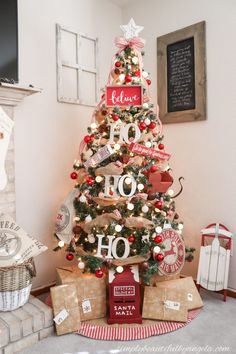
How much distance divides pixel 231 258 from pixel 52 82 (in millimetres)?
2177

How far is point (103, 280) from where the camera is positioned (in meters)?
2.34

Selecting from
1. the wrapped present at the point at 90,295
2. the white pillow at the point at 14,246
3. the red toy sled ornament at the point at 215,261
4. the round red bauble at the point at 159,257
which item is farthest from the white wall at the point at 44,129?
the red toy sled ornament at the point at 215,261

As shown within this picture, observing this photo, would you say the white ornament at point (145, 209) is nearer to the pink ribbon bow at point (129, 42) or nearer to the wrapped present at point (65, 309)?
the wrapped present at point (65, 309)

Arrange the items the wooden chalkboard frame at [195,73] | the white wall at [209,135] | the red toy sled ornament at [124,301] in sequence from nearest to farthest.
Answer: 1. the red toy sled ornament at [124,301]
2. the white wall at [209,135]
3. the wooden chalkboard frame at [195,73]

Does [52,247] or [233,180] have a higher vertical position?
[233,180]

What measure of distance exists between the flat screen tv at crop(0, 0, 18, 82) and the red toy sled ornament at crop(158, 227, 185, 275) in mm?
1684

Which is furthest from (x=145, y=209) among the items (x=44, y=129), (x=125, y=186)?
(x=44, y=129)

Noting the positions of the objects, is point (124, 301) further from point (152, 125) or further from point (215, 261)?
point (152, 125)

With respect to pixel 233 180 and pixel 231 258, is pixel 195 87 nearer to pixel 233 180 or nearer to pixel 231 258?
pixel 233 180

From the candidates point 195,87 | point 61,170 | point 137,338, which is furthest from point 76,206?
point 195,87

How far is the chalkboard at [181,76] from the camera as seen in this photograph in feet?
9.61

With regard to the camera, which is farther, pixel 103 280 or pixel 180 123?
pixel 180 123

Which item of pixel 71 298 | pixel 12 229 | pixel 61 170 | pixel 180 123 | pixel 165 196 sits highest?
pixel 180 123

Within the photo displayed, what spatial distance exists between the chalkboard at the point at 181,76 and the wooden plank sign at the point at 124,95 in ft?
2.41
